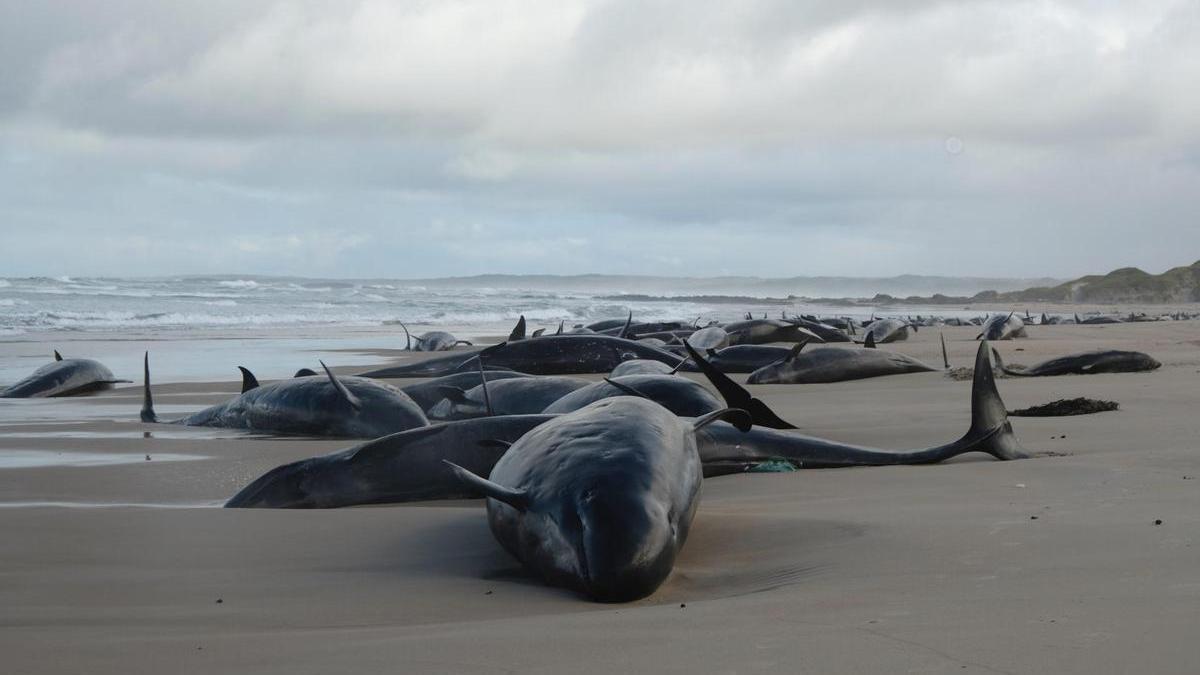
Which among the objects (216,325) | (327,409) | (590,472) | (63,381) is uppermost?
(590,472)

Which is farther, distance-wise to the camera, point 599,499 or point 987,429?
point 987,429

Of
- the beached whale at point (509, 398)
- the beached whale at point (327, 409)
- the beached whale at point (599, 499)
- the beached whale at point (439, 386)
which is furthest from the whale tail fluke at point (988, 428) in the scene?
the beached whale at point (439, 386)

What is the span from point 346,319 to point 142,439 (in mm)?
26345

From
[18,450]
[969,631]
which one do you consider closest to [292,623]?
[969,631]

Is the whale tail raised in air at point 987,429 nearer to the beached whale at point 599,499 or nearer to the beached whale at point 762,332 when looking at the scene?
the beached whale at point 599,499

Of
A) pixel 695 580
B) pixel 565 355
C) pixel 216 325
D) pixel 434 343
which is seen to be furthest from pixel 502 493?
pixel 216 325

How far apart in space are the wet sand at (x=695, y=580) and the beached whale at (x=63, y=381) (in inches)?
216

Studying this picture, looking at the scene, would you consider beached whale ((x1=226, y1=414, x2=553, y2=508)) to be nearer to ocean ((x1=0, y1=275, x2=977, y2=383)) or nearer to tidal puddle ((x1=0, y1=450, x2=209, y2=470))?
tidal puddle ((x1=0, y1=450, x2=209, y2=470))

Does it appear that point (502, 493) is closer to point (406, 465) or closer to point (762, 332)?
point (406, 465)

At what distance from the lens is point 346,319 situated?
108ft

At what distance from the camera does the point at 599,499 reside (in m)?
2.93

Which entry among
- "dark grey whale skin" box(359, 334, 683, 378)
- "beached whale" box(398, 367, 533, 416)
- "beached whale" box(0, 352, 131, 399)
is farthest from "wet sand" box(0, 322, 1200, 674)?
"beached whale" box(0, 352, 131, 399)

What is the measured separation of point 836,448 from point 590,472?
99.5 inches

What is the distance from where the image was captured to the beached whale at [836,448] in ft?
16.6
